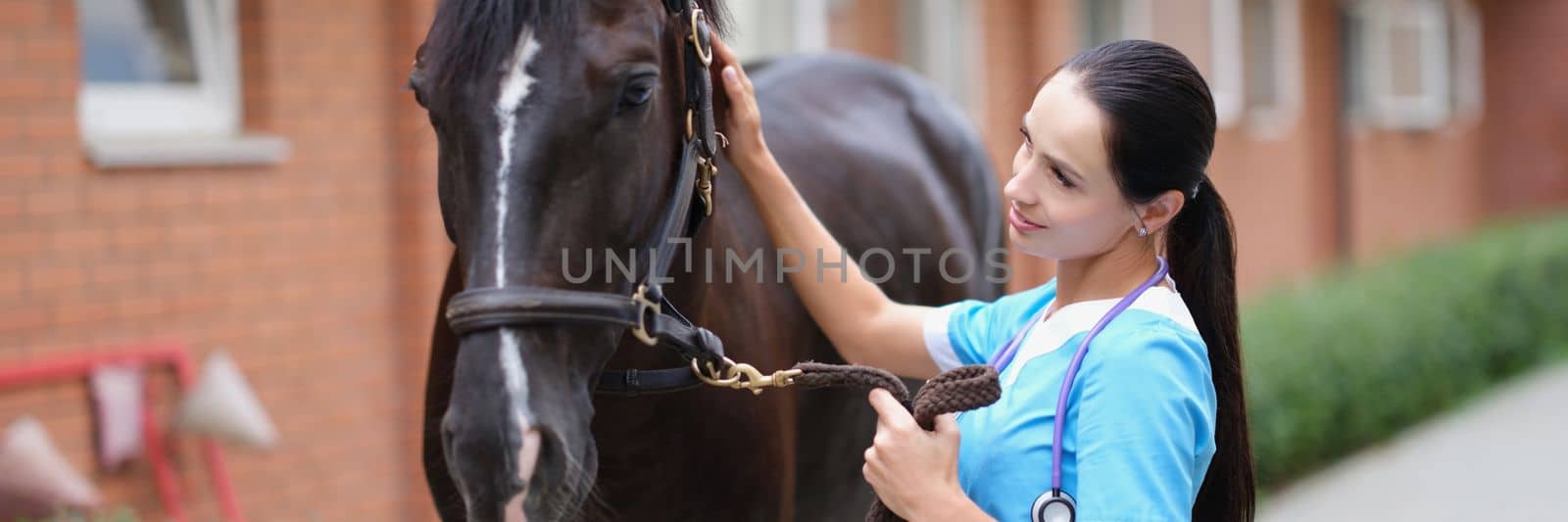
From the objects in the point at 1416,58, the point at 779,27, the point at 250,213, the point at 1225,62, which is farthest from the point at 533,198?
the point at 1416,58

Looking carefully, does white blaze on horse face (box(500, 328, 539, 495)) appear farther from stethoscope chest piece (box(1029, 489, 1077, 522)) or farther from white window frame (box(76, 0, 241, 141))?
white window frame (box(76, 0, 241, 141))

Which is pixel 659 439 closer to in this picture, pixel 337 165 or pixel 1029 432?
pixel 1029 432

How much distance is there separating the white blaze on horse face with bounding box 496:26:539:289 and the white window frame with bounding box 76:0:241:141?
3.19 m

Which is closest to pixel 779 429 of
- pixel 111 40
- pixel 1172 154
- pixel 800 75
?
pixel 1172 154

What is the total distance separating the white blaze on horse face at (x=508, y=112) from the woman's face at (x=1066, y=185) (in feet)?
2.11

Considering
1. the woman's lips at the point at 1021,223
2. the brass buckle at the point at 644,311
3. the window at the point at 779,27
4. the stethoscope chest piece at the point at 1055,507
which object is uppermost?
the window at the point at 779,27

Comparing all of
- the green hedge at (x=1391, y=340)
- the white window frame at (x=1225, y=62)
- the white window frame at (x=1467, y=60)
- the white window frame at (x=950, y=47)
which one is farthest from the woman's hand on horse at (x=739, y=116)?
the white window frame at (x=1467, y=60)

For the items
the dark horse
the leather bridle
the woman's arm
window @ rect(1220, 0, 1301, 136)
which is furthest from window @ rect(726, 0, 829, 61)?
window @ rect(1220, 0, 1301, 136)

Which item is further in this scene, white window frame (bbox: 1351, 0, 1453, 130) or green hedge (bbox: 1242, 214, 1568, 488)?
white window frame (bbox: 1351, 0, 1453, 130)

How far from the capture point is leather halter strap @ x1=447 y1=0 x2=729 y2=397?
194 cm

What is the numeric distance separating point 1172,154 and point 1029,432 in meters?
0.40

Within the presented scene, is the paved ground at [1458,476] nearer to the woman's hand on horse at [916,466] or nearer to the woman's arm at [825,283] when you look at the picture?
the woman's arm at [825,283]

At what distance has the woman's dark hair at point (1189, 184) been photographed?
6.35 feet

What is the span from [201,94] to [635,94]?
3373 mm
